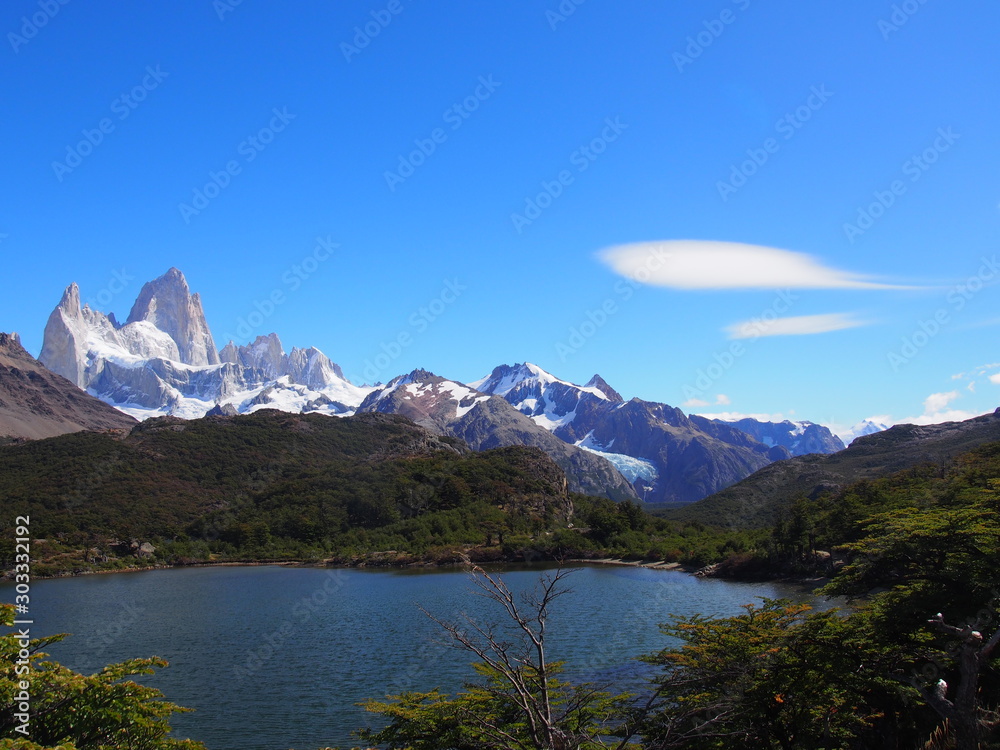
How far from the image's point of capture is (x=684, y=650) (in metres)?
18.4

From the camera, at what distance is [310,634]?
3738 centimetres

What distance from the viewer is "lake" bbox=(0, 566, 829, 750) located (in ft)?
77.9

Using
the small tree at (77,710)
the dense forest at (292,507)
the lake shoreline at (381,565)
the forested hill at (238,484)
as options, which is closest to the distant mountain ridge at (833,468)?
the dense forest at (292,507)

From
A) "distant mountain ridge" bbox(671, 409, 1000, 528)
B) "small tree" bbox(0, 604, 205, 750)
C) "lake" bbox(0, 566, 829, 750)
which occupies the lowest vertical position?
"lake" bbox(0, 566, 829, 750)

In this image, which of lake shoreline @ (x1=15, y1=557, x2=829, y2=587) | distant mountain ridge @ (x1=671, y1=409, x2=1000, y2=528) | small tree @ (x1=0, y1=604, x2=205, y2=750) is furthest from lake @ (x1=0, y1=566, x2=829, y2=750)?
distant mountain ridge @ (x1=671, y1=409, x2=1000, y2=528)

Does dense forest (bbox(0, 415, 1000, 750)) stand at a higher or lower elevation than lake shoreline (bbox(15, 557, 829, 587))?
higher

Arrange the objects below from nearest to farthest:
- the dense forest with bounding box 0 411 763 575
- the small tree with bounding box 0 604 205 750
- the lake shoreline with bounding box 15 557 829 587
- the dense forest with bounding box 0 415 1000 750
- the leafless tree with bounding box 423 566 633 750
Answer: the leafless tree with bounding box 423 566 633 750
the small tree with bounding box 0 604 205 750
the dense forest with bounding box 0 415 1000 750
the lake shoreline with bounding box 15 557 829 587
the dense forest with bounding box 0 411 763 575

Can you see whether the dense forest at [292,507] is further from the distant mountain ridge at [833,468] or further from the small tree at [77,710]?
the small tree at [77,710]

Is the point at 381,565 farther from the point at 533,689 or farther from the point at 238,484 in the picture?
the point at 533,689

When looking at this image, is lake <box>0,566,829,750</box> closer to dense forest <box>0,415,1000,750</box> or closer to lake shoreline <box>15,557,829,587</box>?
dense forest <box>0,415,1000,750</box>

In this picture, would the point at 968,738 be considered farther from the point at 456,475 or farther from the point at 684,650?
the point at 456,475

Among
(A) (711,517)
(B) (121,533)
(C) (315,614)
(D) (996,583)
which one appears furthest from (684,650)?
(A) (711,517)

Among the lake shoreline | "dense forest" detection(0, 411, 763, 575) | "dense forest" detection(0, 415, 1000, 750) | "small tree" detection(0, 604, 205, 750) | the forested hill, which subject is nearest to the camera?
"small tree" detection(0, 604, 205, 750)

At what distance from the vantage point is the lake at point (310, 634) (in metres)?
23.8
